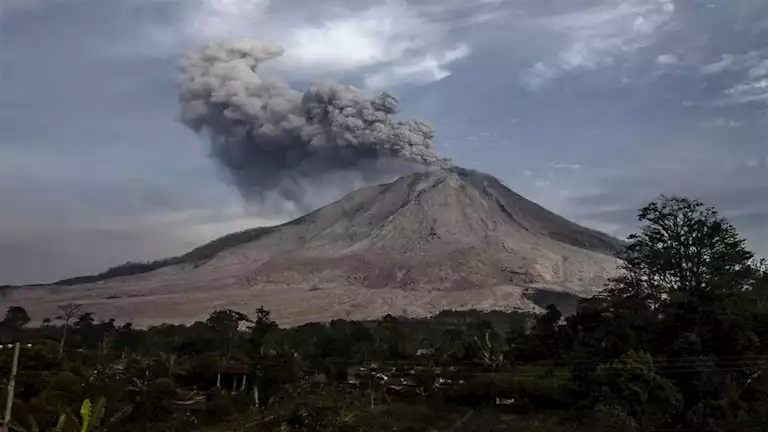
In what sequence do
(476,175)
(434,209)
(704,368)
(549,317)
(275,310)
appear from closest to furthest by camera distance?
(704,368) → (549,317) → (275,310) → (434,209) → (476,175)

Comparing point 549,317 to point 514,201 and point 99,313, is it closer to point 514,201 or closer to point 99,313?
point 99,313

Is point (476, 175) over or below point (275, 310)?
over

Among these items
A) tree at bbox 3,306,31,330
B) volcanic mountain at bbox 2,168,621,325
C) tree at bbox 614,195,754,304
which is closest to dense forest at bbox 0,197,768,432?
tree at bbox 614,195,754,304

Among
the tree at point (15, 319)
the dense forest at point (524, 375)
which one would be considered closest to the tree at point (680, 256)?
the dense forest at point (524, 375)

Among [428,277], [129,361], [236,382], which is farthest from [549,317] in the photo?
[428,277]

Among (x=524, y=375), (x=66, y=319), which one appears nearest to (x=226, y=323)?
(x=66, y=319)

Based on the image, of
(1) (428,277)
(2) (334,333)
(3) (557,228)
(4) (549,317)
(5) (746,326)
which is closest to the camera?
(5) (746,326)
